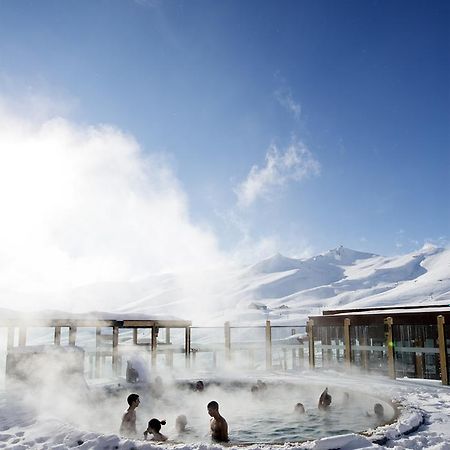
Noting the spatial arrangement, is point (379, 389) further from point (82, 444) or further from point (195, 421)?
point (82, 444)

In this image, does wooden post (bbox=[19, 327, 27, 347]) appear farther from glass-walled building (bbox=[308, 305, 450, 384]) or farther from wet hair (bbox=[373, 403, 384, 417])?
wet hair (bbox=[373, 403, 384, 417])

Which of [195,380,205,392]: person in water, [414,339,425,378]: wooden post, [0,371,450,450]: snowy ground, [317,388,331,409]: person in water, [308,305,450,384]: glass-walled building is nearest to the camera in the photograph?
[0,371,450,450]: snowy ground

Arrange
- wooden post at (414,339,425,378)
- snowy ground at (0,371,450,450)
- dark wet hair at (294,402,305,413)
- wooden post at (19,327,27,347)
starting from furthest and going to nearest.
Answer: wooden post at (414,339,425,378) < wooden post at (19,327,27,347) < dark wet hair at (294,402,305,413) < snowy ground at (0,371,450,450)

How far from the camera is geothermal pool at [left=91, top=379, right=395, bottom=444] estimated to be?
34.1 ft

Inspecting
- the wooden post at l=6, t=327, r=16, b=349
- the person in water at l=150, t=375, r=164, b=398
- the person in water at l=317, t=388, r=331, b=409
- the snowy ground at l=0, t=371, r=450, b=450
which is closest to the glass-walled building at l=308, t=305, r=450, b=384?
the person in water at l=317, t=388, r=331, b=409

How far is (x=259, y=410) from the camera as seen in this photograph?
42.4ft

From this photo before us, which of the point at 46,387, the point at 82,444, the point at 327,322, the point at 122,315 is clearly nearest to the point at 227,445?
the point at 82,444

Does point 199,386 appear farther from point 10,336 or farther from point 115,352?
point 10,336

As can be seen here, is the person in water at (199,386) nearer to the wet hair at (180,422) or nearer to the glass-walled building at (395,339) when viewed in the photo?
the wet hair at (180,422)

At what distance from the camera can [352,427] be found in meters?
10.2

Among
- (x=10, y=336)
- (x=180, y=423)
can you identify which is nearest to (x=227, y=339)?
(x=180, y=423)

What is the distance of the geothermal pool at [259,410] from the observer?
1041cm

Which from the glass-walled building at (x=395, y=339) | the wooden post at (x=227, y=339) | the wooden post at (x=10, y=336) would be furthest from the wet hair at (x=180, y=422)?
the wooden post at (x=227, y=339)

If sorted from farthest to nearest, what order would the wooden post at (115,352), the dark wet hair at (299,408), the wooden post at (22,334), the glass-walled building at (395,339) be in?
the wooden post at (115,352)
the wooden post at (22,334)
the glass-walled building at (395,339)
the dark wet hair at (299,408)
